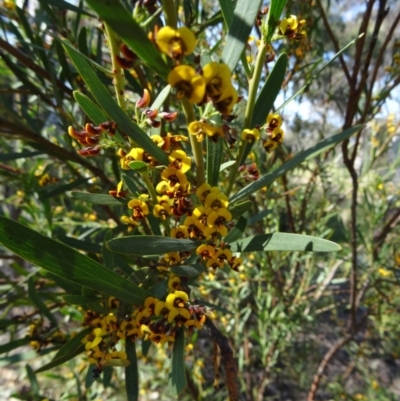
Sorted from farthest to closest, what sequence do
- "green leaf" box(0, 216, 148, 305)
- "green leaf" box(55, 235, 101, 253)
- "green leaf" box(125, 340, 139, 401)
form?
1. "green leaf" box(55, 235, 101, 253)
2. "green leaf" box(125, 340, 139, 401)
3. "green leaf" box(0, 216, 148, 305)

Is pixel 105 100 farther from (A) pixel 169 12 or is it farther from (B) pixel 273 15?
(B) pixel 273 15

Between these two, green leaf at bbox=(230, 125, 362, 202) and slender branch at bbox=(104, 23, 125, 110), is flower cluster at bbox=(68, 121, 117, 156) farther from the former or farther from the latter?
green leaf at bbox=(230, 125, 362, 202)

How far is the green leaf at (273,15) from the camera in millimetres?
395

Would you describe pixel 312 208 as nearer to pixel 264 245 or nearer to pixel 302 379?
pixel 302 379

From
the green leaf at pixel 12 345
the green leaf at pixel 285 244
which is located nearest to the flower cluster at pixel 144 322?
the green leaf at pixel 285 244

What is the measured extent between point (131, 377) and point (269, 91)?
0.51m

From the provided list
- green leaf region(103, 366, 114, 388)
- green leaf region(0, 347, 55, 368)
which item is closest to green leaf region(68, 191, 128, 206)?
green leaf region(103, 366, 114, 388)

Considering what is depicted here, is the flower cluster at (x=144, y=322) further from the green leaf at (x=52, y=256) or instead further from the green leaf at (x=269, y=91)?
the green leaf at (x=269, y=91)

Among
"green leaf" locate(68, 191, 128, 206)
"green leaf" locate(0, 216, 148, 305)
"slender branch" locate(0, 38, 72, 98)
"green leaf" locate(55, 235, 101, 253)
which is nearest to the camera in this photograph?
"green leaf" locate(0, 216, 148, 305)

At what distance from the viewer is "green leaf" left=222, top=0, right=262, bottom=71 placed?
1.19 ft

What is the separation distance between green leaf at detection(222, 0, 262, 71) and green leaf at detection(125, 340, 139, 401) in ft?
1.62

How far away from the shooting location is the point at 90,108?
431 millimetres

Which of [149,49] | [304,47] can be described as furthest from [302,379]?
[149,49]

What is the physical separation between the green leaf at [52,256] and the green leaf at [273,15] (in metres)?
A: 0.33
